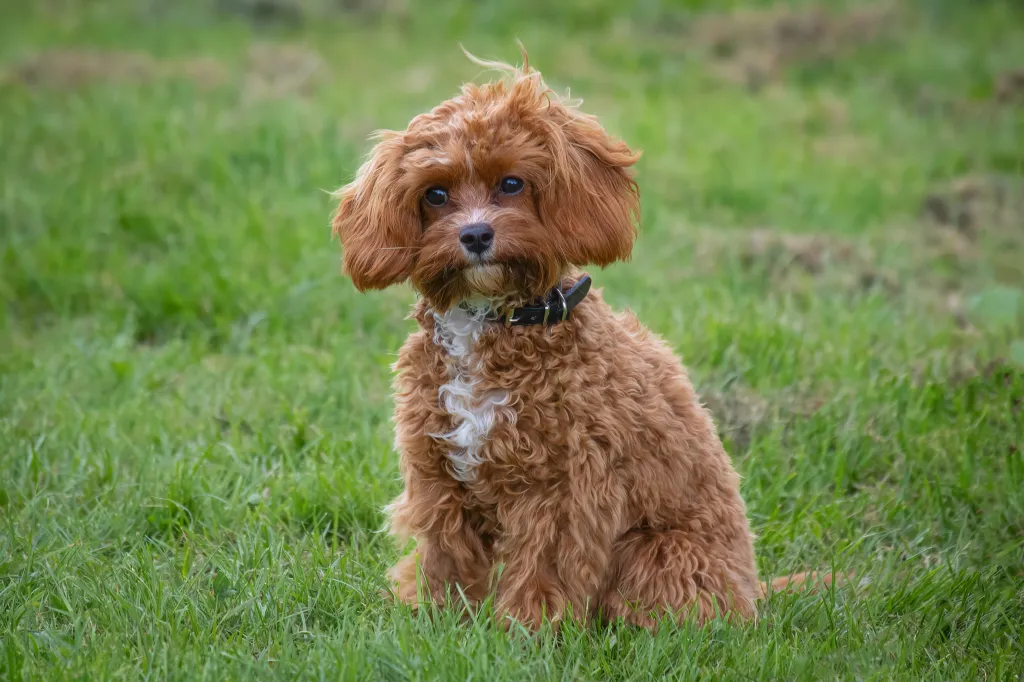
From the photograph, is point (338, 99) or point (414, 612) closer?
point (414, 612)

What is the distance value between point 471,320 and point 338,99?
21.2 feet

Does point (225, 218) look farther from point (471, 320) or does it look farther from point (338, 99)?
point (471, 320)

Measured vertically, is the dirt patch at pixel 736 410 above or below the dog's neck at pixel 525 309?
below

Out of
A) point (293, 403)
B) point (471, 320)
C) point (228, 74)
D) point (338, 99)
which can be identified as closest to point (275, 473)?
point (293, 403)

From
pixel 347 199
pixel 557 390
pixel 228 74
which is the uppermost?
pixel 347 199

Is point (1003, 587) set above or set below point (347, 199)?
below

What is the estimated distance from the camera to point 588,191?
11.4ft

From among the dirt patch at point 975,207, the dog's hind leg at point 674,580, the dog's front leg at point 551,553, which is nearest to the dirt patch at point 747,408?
the dog's hind leg at point 674,580

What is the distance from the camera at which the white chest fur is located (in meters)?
3.44

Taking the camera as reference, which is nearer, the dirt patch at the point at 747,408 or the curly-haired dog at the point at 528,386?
the curly-haired dog at the point at 528,386

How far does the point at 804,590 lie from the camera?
3799mm

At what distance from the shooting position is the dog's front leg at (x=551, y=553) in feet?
11.2

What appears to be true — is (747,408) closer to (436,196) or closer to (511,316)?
(511,316)

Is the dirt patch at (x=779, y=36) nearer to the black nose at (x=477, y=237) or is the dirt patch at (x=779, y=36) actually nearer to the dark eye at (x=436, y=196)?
the dark eye at (x=436, y=196)
